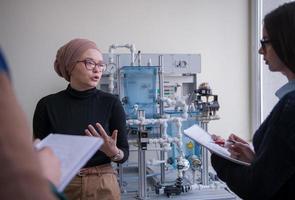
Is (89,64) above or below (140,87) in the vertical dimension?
above

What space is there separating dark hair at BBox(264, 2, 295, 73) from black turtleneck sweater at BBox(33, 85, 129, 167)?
0.82 meters

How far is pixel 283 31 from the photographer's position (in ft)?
2.90

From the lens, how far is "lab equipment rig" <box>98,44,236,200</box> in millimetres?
2146

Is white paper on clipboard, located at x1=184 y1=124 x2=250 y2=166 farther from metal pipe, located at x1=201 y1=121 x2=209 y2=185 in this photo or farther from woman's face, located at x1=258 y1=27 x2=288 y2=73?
metal pipe, located at x1=201 y1=121 x2=209 y2=185

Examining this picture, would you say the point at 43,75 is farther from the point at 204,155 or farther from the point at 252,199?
the point at 252,199

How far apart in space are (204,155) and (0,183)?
2.13 metres

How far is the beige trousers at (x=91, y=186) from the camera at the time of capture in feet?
4.56

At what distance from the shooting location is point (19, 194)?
0.39m

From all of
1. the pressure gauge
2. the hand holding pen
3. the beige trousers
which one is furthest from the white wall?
the hand holding pen

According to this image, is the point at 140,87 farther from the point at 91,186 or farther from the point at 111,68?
the point at 91,186

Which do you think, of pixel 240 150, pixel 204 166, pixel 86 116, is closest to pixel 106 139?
pixel 86 116

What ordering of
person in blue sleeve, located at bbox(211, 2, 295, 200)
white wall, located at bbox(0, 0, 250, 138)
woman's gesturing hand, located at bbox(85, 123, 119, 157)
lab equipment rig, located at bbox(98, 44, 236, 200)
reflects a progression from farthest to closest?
white wall, located at bbox(0, 0, 250, 138), lab equipment rig, located at bbox(98, 44, 236, 200), woman's gesturing hand, located at bbox(85, 123, 119, 157), person in blue sleeve, located at bbox(211, 2, 295, 200)

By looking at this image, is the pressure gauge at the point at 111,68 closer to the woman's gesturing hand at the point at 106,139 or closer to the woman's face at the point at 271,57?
the woman's gesturing hand at the point at 106,139

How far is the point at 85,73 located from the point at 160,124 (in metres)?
0.86
